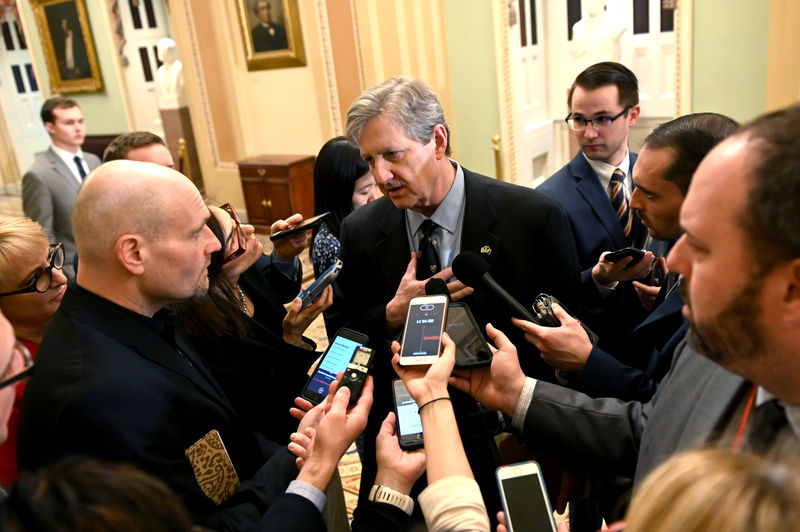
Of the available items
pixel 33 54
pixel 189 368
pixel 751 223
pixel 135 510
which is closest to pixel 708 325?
pixel 751 223

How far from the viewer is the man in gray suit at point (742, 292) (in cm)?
88

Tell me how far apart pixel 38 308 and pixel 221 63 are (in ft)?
22.0

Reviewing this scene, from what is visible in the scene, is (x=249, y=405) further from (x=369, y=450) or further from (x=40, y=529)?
(x=40, y=529)

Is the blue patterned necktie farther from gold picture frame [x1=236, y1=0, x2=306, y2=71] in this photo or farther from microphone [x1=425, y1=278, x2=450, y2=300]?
gold picture frame [x1=236, y1=0, x2=306, y2=71]

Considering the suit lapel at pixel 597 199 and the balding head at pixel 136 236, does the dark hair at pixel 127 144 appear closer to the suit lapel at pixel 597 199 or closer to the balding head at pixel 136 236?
the balding head at pixel 136 236

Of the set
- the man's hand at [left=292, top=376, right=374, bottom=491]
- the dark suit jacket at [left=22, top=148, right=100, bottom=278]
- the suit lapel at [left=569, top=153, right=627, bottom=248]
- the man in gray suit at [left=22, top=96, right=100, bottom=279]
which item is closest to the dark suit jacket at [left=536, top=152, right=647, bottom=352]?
the suit lapel at [left=569, top=153, right=627, bottom=248]

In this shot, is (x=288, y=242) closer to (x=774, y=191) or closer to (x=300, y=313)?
(x=300, y=313)

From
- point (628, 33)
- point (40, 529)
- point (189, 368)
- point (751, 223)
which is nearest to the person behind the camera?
point (40, 529)

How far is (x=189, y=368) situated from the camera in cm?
158

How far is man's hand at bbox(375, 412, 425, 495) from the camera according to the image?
1.42 metres

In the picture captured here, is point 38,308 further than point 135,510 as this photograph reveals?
Yes

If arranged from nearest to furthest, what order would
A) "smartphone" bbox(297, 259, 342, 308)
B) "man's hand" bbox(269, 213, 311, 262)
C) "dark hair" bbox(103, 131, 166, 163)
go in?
"smartphone" bbox(297, 259, 342, 308)
"man's hand" bbox(269, 213, 311, 262)
"dark hair" bbox(103, 131, 166, 163)

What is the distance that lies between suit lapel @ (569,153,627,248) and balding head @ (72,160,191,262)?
1842mm

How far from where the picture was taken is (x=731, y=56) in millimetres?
4805
